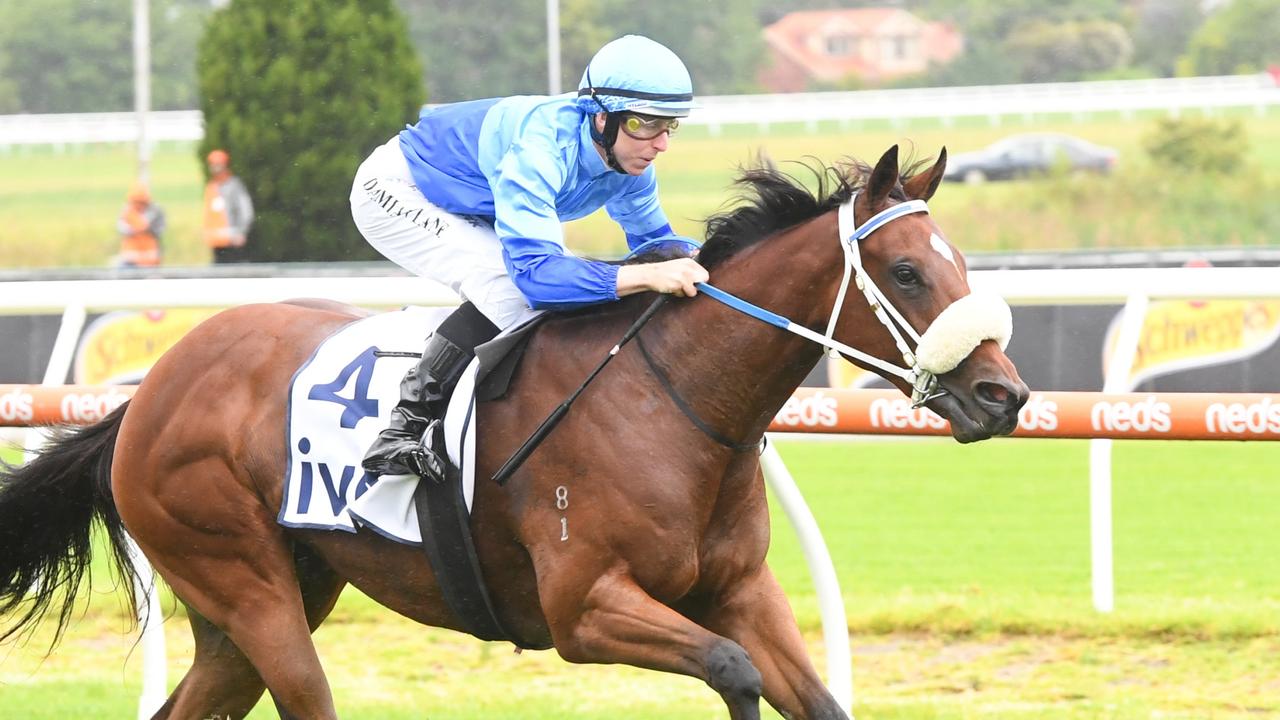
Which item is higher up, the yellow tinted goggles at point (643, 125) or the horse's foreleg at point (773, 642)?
the yellow tinted goggles at point (643, 125)

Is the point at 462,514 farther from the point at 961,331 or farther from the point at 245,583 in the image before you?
the point at 961,331

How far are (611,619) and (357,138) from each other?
13.9 meters

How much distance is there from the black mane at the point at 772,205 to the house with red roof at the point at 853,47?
85.5 ft

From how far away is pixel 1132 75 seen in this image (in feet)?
97.5

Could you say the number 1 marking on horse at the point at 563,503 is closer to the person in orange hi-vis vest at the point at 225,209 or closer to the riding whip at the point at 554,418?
the riding whip at the point at 554,418

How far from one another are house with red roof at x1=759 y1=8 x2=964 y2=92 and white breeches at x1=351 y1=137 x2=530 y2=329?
84.4 ft

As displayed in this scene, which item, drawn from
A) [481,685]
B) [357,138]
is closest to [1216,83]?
[357,138]

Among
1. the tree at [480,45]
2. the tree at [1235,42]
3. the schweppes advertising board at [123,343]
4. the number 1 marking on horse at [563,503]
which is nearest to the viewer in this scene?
the number 1 marking on horse at [563,503]

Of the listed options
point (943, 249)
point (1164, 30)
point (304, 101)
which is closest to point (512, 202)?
point (943, 249)

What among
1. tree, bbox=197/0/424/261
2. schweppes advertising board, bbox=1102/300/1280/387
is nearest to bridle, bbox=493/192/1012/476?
schweppes advertising board, bbox=1102/300/1280/387

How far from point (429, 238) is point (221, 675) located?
1126 millimetres

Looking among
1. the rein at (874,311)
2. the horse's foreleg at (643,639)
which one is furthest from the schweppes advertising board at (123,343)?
the rein at (874,311)

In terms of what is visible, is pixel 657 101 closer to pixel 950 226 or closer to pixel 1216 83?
pixel 950 226

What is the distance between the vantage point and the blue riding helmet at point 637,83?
3.42 m
